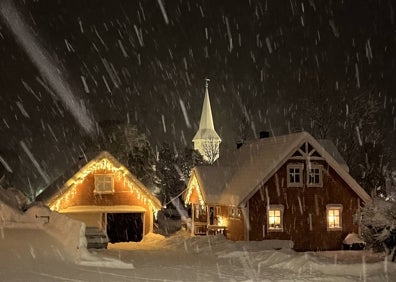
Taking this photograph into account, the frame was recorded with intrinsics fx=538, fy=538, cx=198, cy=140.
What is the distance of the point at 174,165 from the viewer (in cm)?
6291

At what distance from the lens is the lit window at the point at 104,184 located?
1335 inches

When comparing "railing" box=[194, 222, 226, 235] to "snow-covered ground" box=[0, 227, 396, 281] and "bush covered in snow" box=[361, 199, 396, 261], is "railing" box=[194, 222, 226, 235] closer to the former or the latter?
"snow-covered ground" box=[0, 227, 396, 281]

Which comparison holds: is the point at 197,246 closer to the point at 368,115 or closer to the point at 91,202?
the point at 91,202

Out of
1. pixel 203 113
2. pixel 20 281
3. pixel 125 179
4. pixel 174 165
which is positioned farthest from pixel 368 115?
pixel 203 113

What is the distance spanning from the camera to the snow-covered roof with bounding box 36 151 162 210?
3241 centimetres

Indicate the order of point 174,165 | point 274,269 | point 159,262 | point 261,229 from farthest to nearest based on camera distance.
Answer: point 174,165 → point 261,229 → point 159,262 → point 274,269

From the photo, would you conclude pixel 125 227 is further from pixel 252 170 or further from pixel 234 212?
pixel 252 170

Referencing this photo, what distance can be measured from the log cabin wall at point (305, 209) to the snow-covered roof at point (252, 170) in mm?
508

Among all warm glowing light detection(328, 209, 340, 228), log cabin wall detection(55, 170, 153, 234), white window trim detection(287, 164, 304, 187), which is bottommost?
warm glowing light detection(328, 209, 340, 228)

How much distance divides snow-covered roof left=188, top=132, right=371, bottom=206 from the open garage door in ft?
15.6

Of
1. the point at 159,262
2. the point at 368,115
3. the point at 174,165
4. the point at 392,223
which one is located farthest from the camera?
the point at 174,165

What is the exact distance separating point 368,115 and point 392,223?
59.0ft

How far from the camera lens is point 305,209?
102ft

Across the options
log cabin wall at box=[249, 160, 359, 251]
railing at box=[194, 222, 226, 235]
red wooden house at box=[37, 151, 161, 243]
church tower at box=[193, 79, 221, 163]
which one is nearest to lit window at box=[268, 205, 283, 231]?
log cabin wall at box=[249, 160, 359, 251]
